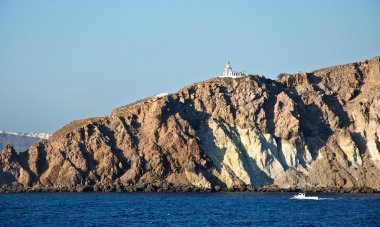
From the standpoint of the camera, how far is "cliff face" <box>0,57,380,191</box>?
129250 mm

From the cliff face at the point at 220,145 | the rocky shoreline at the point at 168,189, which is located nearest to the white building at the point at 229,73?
the cliff face at the point at 220,145

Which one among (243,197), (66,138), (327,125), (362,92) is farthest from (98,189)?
(362,92)

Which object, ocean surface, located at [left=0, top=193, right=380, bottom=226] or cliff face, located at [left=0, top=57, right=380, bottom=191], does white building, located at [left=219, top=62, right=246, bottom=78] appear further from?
ocean surface, located at [left=0, top=193, right=380, bottom=226]

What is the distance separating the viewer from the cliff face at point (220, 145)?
12925cm

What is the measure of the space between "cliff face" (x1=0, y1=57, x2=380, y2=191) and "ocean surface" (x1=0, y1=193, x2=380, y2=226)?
832 centimetres

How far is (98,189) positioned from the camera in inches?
4968

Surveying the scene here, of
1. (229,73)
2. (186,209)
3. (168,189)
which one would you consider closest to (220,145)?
(168,189)

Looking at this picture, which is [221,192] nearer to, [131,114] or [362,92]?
[131,114]

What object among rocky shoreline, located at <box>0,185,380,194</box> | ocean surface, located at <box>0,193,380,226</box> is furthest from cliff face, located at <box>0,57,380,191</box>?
ocean surface, located at <box>0,193,380,226</box>

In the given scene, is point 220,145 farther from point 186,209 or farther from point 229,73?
point 186,209

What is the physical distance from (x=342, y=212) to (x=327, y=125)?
4618 centimetres

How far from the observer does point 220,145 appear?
438 feet

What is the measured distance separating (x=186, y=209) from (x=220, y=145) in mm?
36495

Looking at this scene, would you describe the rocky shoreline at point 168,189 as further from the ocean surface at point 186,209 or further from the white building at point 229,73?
the white building at point 229,73
